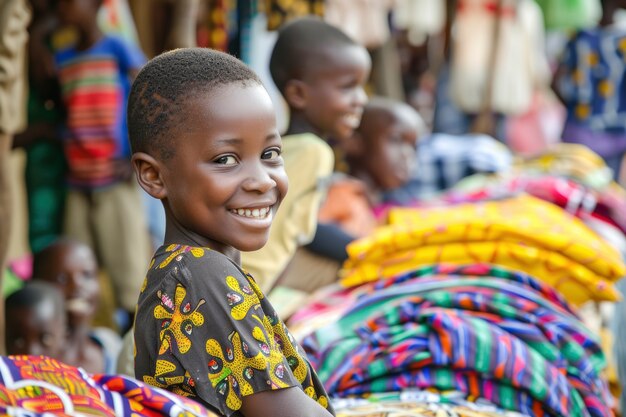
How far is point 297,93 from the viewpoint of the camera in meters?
3.40

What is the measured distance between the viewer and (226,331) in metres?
1.64

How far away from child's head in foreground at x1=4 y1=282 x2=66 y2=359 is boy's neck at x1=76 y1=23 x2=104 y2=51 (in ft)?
3.46

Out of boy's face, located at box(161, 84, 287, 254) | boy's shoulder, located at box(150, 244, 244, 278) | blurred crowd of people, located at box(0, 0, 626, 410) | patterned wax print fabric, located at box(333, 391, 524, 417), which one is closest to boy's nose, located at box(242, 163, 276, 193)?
boy's face, located at box(161, 84, 287, 254)

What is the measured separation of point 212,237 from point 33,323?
1.81m

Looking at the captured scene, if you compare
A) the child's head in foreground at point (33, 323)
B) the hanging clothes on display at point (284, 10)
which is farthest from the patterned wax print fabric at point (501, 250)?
the hanging clothes on display at point (284, 10)

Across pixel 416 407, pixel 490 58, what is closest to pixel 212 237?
pixel 416 407

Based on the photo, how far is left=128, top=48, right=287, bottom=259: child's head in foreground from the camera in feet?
5.76

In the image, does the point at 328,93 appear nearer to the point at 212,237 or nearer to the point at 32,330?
the point at 32,330

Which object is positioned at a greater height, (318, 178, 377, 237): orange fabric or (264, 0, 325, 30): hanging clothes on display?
(264, 0, 325, 30): hanging clothes on display

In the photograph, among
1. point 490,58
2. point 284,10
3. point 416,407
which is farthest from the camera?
point 490,58

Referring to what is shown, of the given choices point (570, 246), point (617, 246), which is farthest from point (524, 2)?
point (570, 246)

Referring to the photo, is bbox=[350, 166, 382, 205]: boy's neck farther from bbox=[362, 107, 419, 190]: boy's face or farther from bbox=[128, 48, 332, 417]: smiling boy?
bbox=[128, 48, 332, 417]: smiling boy

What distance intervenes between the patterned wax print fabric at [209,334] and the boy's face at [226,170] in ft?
0.31

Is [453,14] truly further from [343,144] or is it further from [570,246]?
[570,246]
